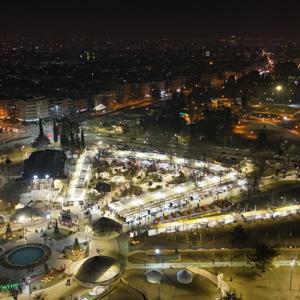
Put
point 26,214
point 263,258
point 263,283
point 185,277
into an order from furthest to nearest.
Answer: point 26,214, point 263,258, point 263,283, point 185,277

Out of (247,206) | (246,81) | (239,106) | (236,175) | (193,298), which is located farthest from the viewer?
(246,81)

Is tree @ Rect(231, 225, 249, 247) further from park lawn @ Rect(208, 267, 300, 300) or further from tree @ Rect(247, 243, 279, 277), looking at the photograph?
tree @ Rect(247, 243, 279, 277)

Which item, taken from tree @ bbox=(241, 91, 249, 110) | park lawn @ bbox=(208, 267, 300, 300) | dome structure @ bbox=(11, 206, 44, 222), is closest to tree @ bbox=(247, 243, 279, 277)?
park lawn @ bbox=(208, 267, 300, 300)

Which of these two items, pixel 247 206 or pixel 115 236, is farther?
pixel 247 206

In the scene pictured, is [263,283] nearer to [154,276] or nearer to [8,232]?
[154,276]

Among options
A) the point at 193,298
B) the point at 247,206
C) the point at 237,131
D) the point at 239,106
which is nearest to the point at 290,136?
the point at 237,131

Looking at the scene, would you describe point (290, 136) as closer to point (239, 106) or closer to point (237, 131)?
point (237, 131)

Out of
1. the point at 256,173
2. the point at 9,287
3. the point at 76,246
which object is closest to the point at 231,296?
the point at 76,246
